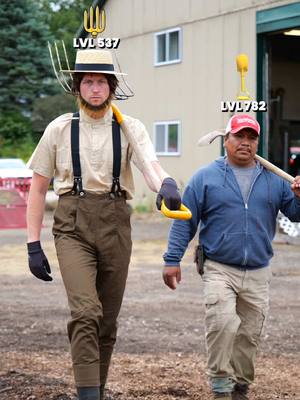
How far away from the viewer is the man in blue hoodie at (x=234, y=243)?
16.8 feet

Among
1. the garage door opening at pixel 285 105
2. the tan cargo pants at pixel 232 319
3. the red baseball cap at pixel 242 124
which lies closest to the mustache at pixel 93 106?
the red baseball cap at pixel 242 124

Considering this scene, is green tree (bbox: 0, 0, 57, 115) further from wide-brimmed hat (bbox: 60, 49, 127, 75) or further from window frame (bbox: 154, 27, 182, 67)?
wide-brimmed hat (bbox: 60, 49, 127, 75)

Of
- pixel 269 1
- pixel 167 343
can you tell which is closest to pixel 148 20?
pixel 269 1

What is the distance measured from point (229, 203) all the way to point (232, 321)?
2.26 feet

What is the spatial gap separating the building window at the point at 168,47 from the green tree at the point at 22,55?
63.9 feet

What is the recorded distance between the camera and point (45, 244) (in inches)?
693

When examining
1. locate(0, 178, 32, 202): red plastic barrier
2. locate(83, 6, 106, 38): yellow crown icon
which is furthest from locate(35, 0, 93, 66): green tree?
locate(83, 6, 106, 38): yellow crown icon

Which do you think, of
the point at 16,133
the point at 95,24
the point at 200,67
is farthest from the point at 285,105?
the point at 95,24

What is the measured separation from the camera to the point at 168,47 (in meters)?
24.5

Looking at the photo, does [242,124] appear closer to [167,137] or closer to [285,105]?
[167,137]

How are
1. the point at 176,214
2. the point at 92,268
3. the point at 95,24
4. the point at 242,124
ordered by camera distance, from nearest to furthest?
1. the point at 176,214
2. the point at 92,268
3. the point at 242,124
4. the point at 95,24

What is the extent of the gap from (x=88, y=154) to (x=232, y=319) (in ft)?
4.16

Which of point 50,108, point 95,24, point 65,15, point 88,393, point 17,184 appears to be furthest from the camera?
point 65,15

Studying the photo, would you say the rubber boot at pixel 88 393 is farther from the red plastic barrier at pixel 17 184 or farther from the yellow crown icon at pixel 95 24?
the red plastic barrier at pixel 17 184
